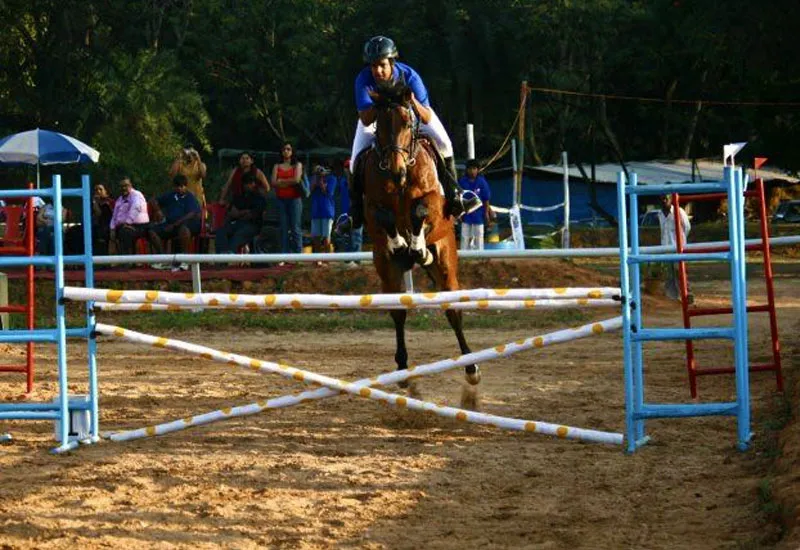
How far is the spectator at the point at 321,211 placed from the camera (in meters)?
26.5

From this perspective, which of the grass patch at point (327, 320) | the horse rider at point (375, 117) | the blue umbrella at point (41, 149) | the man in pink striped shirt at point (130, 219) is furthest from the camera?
the blue umbrella at point (41, 149)

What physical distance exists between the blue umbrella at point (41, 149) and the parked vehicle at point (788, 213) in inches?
1208

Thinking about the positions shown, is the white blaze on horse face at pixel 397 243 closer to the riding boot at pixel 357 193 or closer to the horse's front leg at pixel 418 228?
the horse's front leg at pixel 418 228

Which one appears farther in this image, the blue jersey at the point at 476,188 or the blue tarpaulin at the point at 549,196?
the blue tarpaulin at the point at 549,196

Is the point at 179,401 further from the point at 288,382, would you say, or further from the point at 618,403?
the point at 618,403

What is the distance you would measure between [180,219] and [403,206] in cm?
1172

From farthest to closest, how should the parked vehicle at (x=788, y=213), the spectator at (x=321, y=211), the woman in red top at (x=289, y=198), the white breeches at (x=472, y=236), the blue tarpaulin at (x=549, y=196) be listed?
the blue tarpaulin at (x=549, y=196), the parked vehicle at (x=788, y=213), the spectator at (x=321, y=211), the white breeches at (x=472, y=236), the woman in red top at (x=289, y=198)

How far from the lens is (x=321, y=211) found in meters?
26.6

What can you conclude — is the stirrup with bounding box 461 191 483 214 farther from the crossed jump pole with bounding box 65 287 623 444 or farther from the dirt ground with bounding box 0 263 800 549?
the crossed jump pole with bounding box 65 287 623 444

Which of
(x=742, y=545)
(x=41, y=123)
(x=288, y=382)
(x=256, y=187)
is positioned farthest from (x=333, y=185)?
(x=41, y=123)

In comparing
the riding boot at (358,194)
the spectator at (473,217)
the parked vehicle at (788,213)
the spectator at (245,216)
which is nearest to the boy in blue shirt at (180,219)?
the spectator at (245,216)

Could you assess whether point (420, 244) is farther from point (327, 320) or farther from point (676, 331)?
point (327, 320)

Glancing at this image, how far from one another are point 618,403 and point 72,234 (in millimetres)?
14343

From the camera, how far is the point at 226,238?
24391 millimetres
